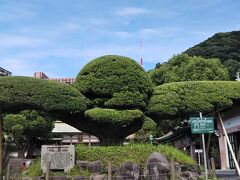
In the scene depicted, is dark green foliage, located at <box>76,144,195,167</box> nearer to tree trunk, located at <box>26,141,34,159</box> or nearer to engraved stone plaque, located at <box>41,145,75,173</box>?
engraved stone plaque, located at <box>41,145,75,173</box>

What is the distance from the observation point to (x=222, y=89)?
736 inches

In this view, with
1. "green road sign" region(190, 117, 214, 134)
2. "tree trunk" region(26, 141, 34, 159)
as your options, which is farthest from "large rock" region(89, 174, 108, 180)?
"tree trunk" region(26, 141, 34, 159)

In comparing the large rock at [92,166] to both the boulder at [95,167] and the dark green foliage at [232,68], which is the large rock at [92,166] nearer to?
the boulder at [95,167]

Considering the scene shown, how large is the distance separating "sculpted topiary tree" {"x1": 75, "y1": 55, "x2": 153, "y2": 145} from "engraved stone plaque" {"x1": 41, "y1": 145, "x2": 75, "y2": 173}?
2.00 meters

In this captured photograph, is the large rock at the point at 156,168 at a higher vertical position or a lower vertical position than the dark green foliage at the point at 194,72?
lower

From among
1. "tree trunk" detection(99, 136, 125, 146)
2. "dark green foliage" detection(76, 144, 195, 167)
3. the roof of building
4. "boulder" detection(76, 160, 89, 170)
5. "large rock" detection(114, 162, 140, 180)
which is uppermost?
the roof of building

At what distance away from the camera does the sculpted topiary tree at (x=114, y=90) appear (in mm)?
17141

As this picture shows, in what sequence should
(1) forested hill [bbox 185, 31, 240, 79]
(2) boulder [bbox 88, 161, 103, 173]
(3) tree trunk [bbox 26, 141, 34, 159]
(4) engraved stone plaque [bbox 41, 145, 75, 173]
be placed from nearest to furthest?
(2) boulder [bbox 88, 161, 103, 173] → (4) engraved stone plaque [bbox 41, 145, 75, 173] → (3) tree trunk [bbox 26, 141, 34, 159] → (1) forested hill [bbox 185, 31, 240, 79]

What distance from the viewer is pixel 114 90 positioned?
17.4 m

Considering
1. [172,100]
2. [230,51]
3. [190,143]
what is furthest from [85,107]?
[230,51]

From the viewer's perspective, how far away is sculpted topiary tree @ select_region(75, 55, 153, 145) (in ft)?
56.2

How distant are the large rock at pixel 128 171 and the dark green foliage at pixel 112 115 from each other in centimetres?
234

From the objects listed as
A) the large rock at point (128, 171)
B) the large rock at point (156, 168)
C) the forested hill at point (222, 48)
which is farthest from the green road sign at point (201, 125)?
the forested hill at point (222, 48)

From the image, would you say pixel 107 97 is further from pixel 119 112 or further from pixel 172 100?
pixel 172 100
